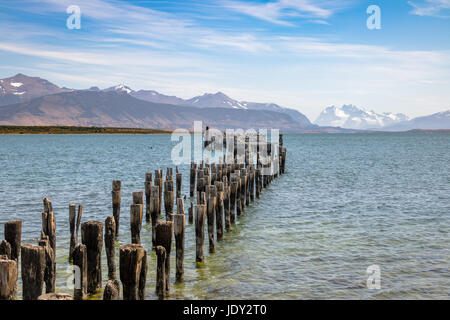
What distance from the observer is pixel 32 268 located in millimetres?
6949

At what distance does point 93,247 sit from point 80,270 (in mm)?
538

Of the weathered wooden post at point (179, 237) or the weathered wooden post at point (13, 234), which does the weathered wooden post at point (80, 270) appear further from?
the weathered wooden post at point (179, 237)

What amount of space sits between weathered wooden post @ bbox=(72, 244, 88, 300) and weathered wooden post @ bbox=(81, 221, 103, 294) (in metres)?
0.29

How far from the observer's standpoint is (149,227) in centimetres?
1777

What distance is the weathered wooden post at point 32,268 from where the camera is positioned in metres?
6.87

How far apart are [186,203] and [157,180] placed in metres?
5.16

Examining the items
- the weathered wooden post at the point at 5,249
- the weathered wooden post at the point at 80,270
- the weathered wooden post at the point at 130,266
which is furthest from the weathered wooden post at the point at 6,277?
the weathered wooden post at the point at 5,249

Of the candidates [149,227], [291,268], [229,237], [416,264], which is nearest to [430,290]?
[416,264]

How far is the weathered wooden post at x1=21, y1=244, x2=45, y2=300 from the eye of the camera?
22.5 ft

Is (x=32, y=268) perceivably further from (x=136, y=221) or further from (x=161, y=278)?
(x=136, y=221)

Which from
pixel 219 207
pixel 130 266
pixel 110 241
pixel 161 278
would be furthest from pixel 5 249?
pixel 219 207

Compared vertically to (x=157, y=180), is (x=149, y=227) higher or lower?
lower

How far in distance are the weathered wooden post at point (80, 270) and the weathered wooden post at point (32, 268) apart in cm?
145
